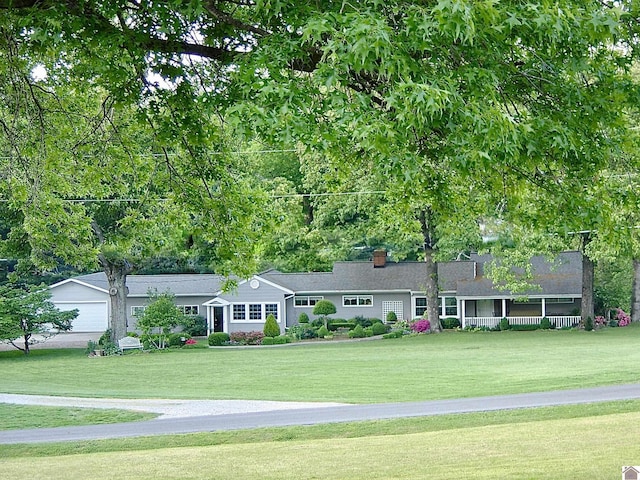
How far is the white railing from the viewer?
4997 centimetres

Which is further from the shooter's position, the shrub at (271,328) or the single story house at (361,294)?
the single story house at (361,294)

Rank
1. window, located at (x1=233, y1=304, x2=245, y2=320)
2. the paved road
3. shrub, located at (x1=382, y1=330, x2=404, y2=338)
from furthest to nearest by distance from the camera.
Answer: window, located at (x1=233, y1=304, x2=245, y2=320), shrub, located at (x1=382, y1=330, x2=404, y2=338), the paved road

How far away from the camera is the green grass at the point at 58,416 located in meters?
19.2

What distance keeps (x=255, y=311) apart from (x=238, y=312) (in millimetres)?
1010

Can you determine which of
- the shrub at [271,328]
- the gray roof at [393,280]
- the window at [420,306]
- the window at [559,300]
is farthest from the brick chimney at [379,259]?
the window at [559,300]

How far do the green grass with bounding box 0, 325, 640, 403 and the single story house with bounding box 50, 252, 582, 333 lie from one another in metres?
6.81

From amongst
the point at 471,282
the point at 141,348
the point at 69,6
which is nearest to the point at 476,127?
the point at 69,6

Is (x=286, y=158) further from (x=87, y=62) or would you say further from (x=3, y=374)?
(x=87, y=62)

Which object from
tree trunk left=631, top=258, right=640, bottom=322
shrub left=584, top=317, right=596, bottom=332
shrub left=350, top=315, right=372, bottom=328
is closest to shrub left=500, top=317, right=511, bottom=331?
shrub left=584, top=317, right=596, bottom=332

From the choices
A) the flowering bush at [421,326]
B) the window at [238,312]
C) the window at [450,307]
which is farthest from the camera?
the window at [450,307]

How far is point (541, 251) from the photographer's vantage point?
41.5 m

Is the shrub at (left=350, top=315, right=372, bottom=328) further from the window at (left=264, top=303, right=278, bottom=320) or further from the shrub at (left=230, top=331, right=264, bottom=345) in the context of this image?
the shrub at (left=230, top=331, right=264, bottom=345)

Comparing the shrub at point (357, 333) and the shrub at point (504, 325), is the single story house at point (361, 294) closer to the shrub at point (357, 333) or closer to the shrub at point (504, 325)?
the shrub at point (504, 325)

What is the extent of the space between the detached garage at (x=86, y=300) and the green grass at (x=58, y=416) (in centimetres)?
3575
